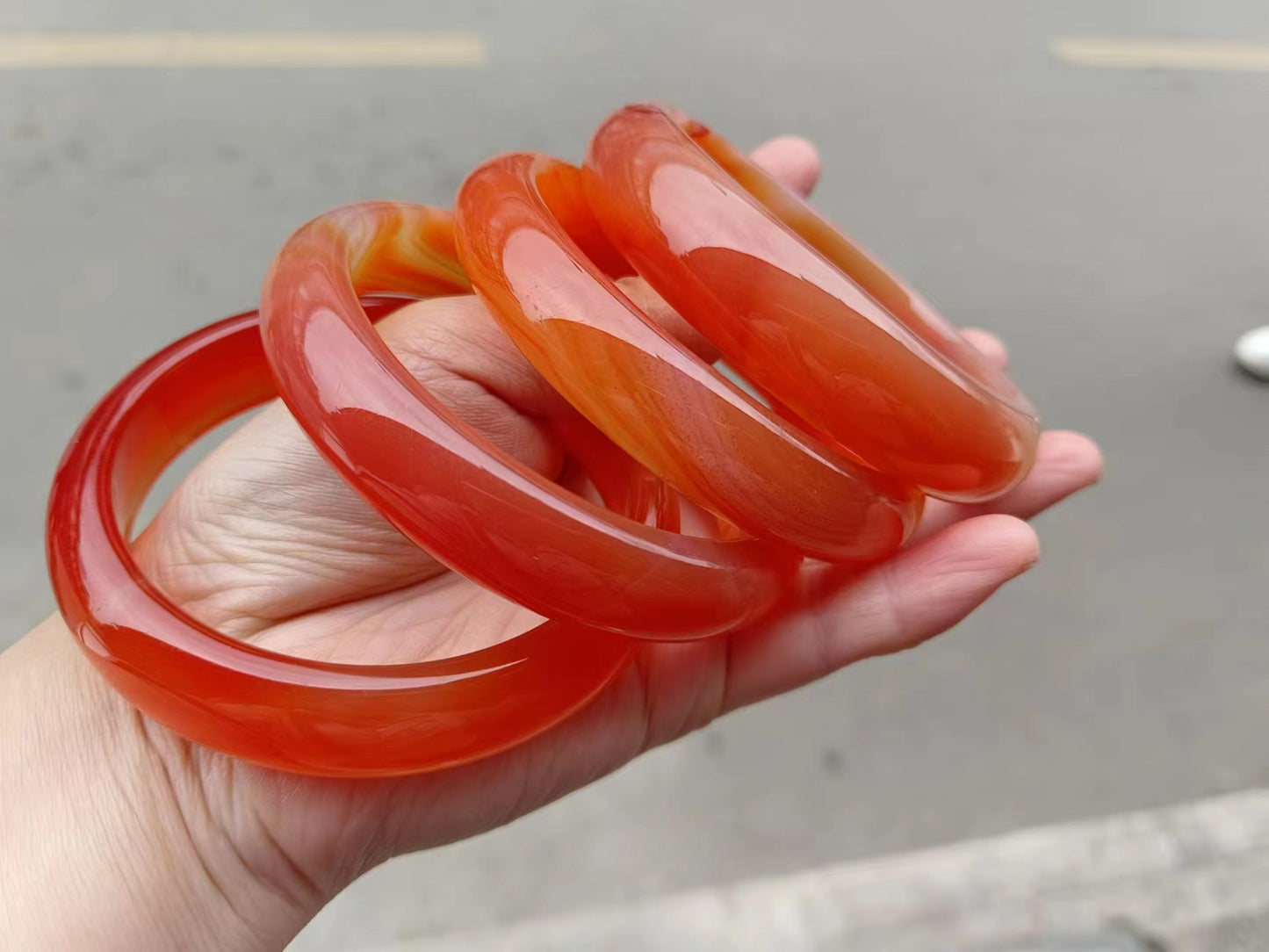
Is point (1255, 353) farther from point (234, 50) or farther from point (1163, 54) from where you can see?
point (234, 50)

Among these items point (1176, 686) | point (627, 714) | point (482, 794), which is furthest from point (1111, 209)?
point (482, 794)

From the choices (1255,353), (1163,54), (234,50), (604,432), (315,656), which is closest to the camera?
(604,432)

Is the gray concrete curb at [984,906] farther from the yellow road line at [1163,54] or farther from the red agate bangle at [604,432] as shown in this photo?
the yellow road line at [1163,54]

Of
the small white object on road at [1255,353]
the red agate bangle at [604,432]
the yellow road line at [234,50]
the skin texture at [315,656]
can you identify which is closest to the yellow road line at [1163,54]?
the small white object on road at [1255,353]

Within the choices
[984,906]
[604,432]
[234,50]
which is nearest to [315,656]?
[604,432]

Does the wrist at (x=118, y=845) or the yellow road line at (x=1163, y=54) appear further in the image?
the yellow road line at (x=1163, y=54)

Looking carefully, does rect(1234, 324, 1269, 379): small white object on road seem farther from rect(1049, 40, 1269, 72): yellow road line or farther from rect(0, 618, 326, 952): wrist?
rect(0, 618, 326, 952): wrist
